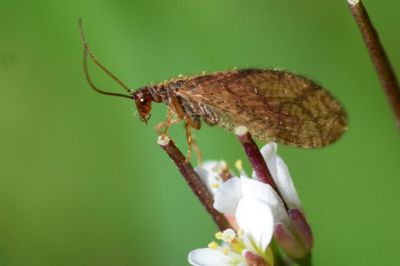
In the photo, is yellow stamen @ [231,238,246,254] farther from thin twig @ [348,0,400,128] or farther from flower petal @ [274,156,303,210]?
thin twig @ [348,0,400,128]

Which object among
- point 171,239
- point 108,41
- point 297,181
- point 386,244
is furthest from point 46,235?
point 386,244

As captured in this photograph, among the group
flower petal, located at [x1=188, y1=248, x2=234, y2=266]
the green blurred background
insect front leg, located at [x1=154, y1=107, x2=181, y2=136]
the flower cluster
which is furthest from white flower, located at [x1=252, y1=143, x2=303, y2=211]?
the green blurred background

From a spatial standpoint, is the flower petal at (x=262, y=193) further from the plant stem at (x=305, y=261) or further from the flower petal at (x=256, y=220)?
the plant stem at (x=305, y=261)

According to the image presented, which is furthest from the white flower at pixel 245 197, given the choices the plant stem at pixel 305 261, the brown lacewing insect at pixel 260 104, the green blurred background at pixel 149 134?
the green blurred background at pixel 149 134

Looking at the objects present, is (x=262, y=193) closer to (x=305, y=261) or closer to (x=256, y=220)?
(x=256, y=220)

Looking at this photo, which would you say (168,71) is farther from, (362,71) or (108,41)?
(362,71)

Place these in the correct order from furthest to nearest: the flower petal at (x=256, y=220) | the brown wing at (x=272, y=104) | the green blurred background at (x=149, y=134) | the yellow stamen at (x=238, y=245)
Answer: the green blurred background at (x=149, y=134), the brown wing at (x=272, y=104), the yellow stamen at (x=238, y=245), the flower petal at (x=256, y=220)
